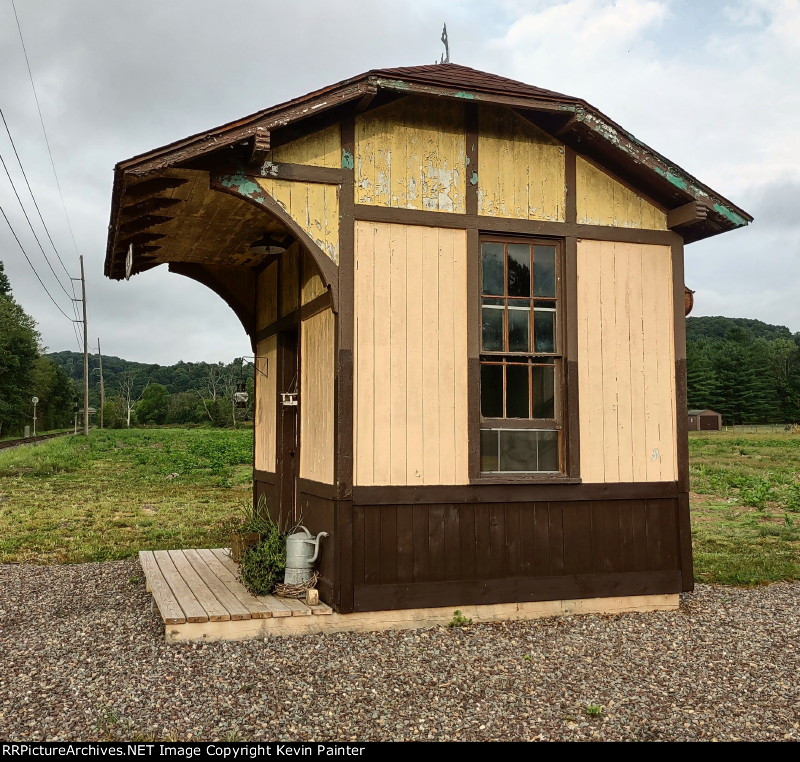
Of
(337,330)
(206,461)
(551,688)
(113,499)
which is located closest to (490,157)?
(337,330)

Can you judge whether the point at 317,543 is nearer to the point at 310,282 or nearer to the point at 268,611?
the point at 268,611

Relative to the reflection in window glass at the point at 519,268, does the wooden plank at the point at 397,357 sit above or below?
below

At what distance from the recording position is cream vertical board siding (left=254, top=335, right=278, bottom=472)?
836 centimetres

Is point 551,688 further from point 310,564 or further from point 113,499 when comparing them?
point 113,499

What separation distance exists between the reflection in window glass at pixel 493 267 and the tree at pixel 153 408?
9010 centimetres

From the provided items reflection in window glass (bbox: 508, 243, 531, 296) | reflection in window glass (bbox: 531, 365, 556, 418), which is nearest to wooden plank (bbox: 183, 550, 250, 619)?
reflection in window glass (bbox: 531, 365, 556, 418)

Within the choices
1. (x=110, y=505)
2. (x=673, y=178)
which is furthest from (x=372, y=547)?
(x=110, y=505)

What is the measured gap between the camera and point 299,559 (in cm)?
627

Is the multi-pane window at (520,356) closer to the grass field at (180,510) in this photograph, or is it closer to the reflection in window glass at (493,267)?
the reflection in window glass at (493,267)

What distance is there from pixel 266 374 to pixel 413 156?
334 cm

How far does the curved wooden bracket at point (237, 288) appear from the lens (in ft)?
30.1

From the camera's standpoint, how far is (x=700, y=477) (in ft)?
67.2

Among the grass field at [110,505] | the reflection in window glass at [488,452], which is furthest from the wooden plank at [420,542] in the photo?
the grass field at [110,505]

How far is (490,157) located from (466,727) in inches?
182
